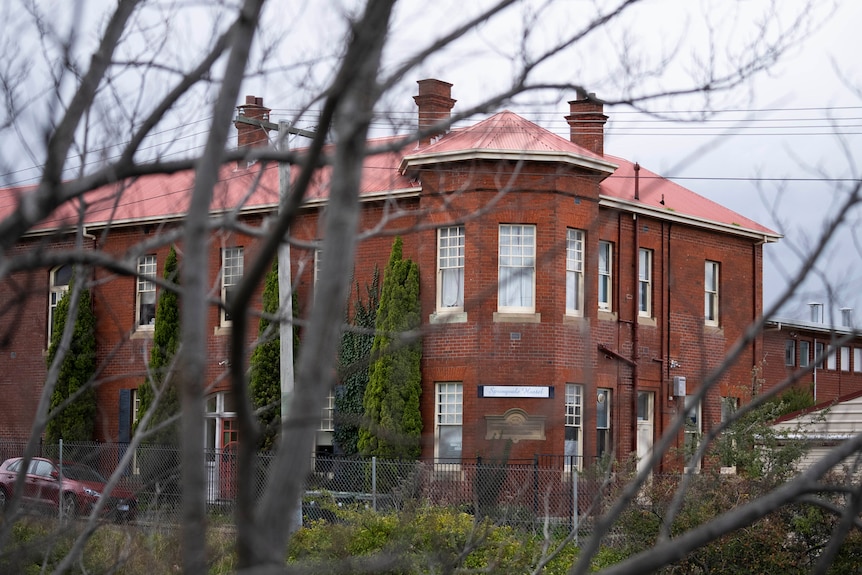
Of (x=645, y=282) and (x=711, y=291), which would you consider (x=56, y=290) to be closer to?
(x=645, y=282)

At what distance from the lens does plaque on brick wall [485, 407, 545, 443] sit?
74.8 feet

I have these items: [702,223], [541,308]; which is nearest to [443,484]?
[541,308]

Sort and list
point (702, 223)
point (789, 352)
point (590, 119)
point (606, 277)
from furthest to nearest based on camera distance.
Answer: point (789, 352)
point (702, 223)
point (606, 277)
point (590, 119)

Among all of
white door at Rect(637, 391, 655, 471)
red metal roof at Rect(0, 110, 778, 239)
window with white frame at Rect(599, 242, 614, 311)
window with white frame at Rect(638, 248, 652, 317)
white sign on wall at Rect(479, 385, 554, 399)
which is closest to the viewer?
red metal roof at Rect(0, 110, 778, 239)

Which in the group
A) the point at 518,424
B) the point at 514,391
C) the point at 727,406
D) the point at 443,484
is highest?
the point at 514,391

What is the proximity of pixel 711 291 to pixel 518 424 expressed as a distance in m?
8.15

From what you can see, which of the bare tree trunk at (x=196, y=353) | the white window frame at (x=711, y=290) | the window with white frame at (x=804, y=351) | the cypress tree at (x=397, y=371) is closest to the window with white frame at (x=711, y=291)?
the white window frame at (x=711, y=290)

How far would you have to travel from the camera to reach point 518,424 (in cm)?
2305

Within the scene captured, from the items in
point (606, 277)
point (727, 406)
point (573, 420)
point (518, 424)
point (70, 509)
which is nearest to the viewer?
point (70, 509)

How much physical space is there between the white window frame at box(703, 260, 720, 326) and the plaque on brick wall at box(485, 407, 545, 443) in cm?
731

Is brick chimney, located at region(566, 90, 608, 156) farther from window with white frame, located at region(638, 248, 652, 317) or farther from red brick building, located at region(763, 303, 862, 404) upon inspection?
red brick building, located at region(763, 303, 862, 404)

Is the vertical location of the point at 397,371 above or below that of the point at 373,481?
above

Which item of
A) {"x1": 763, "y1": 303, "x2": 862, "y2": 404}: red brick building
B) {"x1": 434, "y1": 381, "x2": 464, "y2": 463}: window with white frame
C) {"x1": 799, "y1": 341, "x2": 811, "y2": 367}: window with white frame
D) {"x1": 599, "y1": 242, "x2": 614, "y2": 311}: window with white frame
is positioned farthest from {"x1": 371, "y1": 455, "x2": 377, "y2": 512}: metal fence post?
{"x1": 799, "y1": 341, "x2": 811, "y2": 367}: window with white frame

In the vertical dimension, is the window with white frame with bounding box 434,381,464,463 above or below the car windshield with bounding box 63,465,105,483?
above
